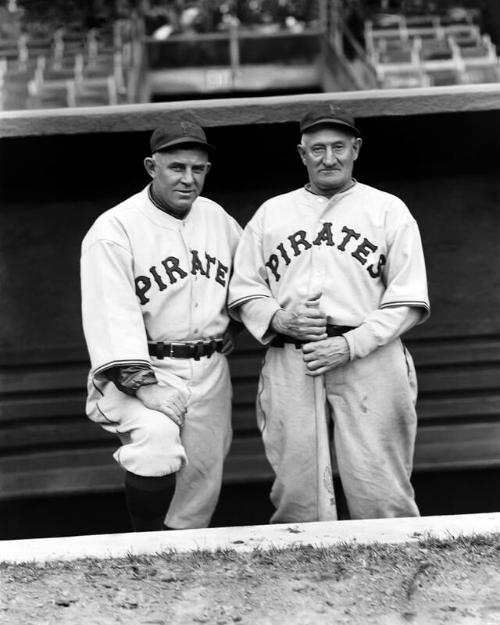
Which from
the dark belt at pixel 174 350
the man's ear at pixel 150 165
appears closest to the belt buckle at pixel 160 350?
the dark belt at pixel 174 350

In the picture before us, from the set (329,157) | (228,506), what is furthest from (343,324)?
(228,506)

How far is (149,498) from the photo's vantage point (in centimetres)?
334

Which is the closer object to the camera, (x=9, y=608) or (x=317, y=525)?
(x=9, y=608)

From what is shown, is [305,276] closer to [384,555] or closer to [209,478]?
[209,478]

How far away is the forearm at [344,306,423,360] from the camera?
3.31m

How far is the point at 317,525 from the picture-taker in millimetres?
3160

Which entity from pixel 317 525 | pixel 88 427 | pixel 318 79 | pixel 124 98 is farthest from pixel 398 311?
pixel 318 79

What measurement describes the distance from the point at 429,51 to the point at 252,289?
22.1ft

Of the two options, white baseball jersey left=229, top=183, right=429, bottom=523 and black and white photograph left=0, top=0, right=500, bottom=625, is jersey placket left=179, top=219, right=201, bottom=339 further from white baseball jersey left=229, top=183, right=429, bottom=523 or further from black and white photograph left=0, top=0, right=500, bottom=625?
white baseball jersey left=229, top=183, right=429, bottom=523

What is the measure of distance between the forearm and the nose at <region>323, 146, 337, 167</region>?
1.91 feet

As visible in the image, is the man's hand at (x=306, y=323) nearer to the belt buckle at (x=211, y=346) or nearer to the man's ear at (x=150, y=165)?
the belt buckle at (x=211, y=346)

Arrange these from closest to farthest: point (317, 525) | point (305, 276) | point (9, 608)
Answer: point (9, 608) < point (317, 525) < point (305, 276)

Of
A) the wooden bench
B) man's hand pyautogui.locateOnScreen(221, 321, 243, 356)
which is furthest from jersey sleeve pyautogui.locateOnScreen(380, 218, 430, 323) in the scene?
the wooden bench

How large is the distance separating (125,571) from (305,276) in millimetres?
1280
